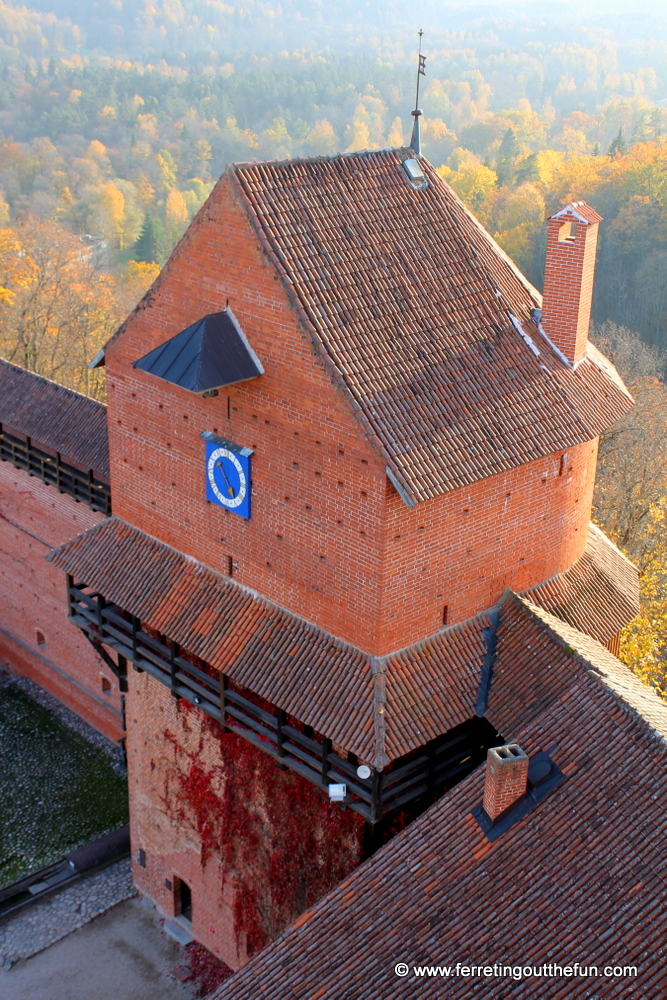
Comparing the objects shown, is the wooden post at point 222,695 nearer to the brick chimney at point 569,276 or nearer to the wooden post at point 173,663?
the wooden post at point 173,663

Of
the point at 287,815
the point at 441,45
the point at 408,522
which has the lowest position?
the point at 441,45

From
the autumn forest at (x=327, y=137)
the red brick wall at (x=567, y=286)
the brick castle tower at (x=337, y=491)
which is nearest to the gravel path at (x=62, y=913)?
the brick castle tower at (x=337, y=491)

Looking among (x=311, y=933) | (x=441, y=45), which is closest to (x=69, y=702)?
(x=311, y=933)

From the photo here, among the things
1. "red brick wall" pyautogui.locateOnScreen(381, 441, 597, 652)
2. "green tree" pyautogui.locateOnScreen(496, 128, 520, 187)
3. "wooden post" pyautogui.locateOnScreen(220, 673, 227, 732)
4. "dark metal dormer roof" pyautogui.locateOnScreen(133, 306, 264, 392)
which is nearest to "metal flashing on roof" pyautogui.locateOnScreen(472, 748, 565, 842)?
"red brick wall" pyautogui.locateOnScreen(381, 441, 597, 652)

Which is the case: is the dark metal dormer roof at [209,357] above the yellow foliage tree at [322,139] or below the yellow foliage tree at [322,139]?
above

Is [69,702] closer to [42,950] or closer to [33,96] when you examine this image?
[42,950]
